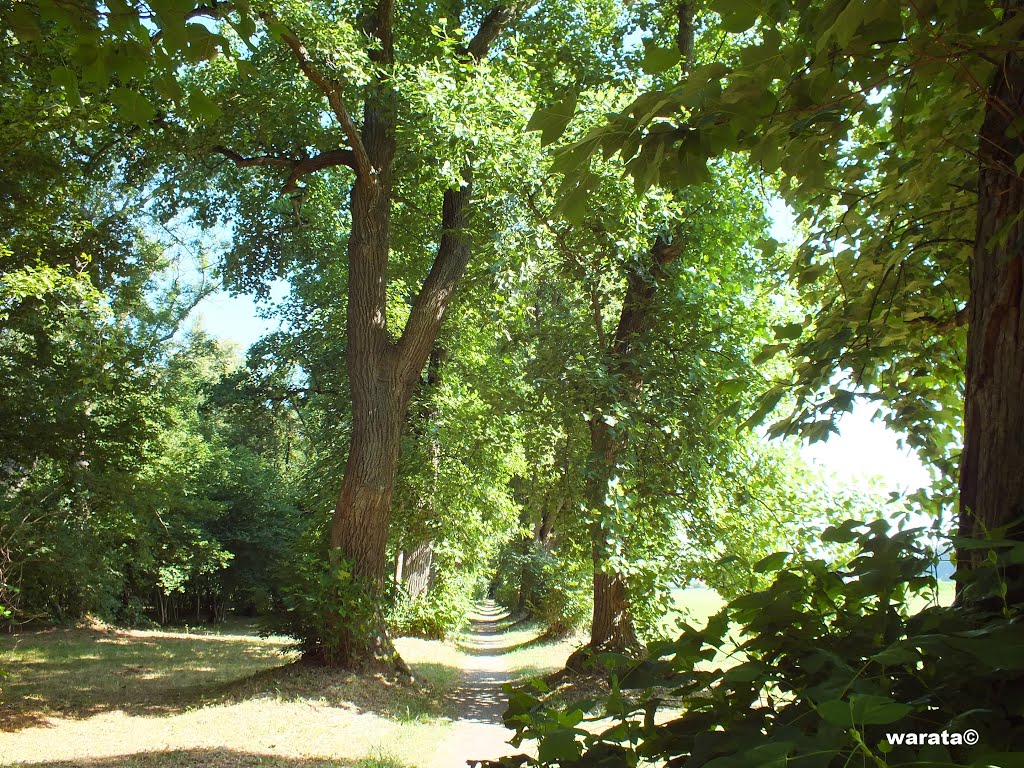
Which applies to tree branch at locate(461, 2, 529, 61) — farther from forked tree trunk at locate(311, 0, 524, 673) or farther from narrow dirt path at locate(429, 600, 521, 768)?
narrow dirt path at locate(429, 600, 521, 768)

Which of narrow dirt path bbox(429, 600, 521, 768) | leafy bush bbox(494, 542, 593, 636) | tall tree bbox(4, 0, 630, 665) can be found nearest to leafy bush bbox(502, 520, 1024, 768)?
narrow dirt path bbox(429, 600, 521, 768)

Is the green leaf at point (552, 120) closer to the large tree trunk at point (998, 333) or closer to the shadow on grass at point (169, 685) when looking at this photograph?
the large tree trunk at point (998, 333)

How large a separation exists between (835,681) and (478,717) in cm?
925

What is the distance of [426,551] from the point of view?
737 inches

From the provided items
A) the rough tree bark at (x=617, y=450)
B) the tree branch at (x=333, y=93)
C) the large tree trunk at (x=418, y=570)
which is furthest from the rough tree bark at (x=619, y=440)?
the large tree trunk at (x=418, y=570)

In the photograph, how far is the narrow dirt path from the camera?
22.9 feet

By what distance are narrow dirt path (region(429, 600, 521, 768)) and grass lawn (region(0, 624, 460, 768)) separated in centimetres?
21

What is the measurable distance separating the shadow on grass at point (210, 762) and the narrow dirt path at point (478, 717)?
71 cm

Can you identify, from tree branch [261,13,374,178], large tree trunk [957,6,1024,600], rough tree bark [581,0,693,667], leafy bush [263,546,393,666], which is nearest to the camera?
large tree trunk [957,6,1024,600]

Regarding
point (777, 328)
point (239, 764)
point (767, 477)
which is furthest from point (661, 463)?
point (777, 328)

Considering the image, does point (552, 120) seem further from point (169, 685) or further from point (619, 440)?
point (169, 685)

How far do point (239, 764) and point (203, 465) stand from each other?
20520mm

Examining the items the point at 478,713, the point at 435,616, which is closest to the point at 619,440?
the point at 478,713

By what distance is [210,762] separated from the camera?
6109mm
